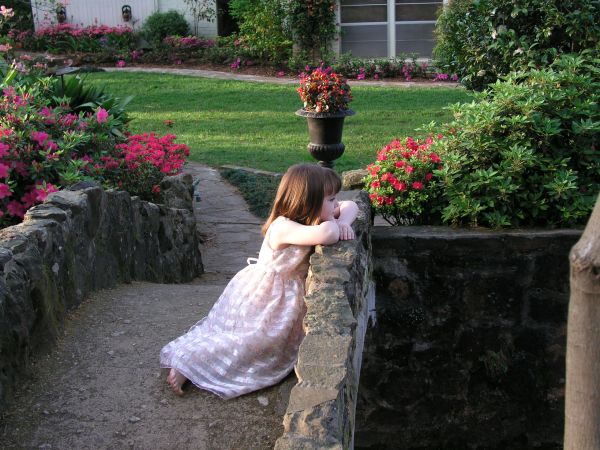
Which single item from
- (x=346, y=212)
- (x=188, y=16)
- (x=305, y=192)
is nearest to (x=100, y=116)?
(x=346, y=212)

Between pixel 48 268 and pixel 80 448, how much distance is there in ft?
3.66

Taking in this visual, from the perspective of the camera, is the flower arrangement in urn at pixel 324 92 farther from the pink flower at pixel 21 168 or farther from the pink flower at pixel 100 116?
the pink flower at pixel 21 168

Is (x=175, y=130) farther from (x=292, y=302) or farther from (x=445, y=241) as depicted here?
(x=292, y=302)

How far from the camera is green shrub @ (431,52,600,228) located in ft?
17.0

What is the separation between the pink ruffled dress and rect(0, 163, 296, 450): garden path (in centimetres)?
8

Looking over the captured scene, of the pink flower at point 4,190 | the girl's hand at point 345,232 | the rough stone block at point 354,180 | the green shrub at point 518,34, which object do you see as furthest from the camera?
the rough stone block at point 354,180

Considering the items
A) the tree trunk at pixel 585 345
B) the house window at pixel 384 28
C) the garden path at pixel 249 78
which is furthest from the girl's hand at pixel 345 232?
the house window at pixel 384 28

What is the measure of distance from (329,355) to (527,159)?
2.55 metres

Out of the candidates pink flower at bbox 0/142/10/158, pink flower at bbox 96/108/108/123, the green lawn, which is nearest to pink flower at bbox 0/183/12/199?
pink flower at bbox 0/142/10/158

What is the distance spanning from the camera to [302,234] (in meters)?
3.95

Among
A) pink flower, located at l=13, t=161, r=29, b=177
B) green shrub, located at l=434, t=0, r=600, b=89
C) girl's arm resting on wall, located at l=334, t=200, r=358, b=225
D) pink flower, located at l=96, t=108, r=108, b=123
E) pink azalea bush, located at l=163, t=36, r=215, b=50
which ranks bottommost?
girl's arm resting on wall, located at l=334, t=200, r=358, b=225

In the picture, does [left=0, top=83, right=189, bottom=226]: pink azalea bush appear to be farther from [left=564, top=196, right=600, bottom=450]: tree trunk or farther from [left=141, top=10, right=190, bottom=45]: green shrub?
[left=141, top=10, right=190, bottom=45]: green shrub

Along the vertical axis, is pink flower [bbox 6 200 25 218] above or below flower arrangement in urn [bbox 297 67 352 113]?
below

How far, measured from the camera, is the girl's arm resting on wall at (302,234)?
3.95 m
